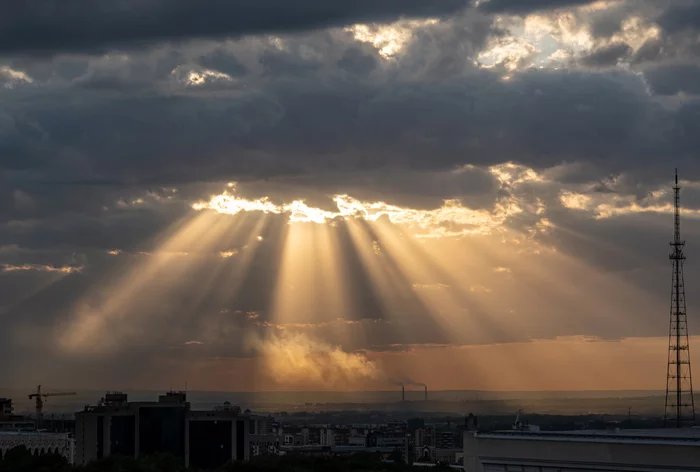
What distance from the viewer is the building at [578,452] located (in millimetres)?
69500

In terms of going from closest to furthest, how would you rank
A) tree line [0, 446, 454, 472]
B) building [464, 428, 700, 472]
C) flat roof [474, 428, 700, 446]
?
building [464, 428, 700, 472] < flat roof [474, 428, 700, 446] < tree line [0, 446, 454, 472]

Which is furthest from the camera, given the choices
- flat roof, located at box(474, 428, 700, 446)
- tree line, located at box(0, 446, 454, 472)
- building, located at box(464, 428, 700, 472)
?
tree line, located at box(0, 446, 454, 472)

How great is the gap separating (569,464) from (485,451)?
6.80 m

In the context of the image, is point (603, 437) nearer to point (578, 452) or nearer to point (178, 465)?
point (578, 452)

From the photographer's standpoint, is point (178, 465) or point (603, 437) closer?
point (603, 437)

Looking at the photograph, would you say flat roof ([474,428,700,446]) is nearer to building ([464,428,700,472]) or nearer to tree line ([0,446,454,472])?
building ([464,428,700,472])

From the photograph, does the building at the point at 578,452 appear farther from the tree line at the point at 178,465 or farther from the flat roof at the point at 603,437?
the tree line at the point at 178,465

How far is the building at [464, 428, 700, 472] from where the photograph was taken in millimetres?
69500

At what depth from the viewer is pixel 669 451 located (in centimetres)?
6944

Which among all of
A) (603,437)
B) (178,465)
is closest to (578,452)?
(603,437)

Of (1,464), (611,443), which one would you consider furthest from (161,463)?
(611,443)

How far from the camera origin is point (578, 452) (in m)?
74.4

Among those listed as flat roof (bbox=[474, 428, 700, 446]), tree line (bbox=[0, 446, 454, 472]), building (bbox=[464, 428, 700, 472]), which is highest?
flat roof (bbox=[474, 428, 700, 446])

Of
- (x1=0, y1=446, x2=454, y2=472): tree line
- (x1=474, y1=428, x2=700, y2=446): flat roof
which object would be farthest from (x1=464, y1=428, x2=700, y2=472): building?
(x1=0, y1=446, x2=454, y2=472): tree line
